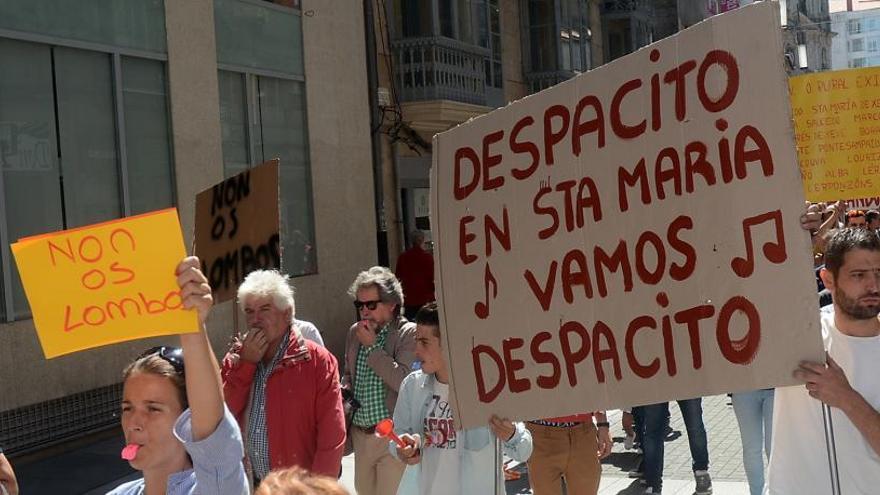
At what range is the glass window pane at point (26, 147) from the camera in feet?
32.5

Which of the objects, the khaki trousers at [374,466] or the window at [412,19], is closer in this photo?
the khaki trousers at [374,466]

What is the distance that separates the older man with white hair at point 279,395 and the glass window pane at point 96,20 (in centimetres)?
615

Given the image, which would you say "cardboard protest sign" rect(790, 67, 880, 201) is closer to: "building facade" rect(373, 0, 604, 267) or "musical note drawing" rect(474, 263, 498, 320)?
"musical note drawing" rect(474, 263, 498, 320)

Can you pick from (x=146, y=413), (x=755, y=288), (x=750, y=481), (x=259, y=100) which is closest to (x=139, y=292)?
(x=146, y=413)

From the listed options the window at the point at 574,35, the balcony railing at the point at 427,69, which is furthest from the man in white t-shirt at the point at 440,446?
the window at the point at 574,35

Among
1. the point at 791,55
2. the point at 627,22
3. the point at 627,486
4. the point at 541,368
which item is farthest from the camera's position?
the point at 791,55

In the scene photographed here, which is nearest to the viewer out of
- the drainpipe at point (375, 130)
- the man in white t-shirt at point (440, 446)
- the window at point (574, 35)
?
the man in white t-shirt at point (440, 446)

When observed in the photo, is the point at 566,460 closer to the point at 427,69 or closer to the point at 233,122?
the point at 233,122

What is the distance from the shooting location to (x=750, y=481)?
7031 millimetres

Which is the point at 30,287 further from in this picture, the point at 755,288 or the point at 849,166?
the point at 849,166

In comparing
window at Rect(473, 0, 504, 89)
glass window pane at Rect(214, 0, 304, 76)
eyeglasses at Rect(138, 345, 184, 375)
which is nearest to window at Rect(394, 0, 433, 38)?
window at Rect(473, 0, 504, 89)

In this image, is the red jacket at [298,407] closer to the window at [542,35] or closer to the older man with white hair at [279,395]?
the older man with white hair at [279,395]

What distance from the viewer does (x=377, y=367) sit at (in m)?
6.02

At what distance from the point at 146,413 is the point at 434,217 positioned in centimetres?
148
